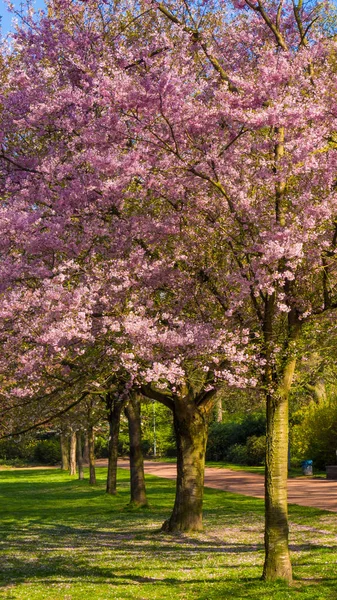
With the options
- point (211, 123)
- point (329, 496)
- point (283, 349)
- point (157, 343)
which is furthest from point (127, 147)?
point (329, 496)

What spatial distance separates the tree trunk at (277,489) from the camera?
499 inches

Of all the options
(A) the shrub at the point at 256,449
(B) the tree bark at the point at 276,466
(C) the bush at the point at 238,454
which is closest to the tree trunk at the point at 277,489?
(B) the tree bark at the point at 276,466

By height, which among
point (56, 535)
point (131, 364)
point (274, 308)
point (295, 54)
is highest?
point (295, 54)

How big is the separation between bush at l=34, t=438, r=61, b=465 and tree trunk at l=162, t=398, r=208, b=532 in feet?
181

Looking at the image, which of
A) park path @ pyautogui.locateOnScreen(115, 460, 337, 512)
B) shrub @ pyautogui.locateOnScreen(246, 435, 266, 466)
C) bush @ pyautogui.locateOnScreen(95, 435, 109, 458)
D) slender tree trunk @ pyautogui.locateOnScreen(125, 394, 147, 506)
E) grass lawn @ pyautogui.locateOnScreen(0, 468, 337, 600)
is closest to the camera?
grass lawn @ pyautogui.locateOnScreen(0, 468, 337, 600)

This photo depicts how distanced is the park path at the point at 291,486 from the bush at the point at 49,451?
29984 millimetres

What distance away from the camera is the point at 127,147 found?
13062 mm

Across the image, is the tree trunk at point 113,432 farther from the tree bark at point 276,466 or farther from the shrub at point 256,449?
the tree bark at point 276,466

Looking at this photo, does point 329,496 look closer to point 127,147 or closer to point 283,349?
point 283,349

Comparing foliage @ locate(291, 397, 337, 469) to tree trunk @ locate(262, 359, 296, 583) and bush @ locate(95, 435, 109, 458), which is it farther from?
bush @ locate(95, 435, 109, 458)

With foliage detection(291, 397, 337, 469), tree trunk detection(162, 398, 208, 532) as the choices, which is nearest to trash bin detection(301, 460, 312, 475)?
foliage detection(291, 397, 337, 469)

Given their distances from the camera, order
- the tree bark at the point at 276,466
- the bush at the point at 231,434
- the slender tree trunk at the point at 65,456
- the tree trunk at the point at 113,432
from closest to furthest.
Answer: the tree bark at the point at 276,466 < the tree trunk at the point at 113,432 < the bush at the point at 231,434 < the slender tree trunk at the point at 65,456

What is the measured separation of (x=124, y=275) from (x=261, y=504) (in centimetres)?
1646

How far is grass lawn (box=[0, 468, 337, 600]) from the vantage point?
12953 millimetres
